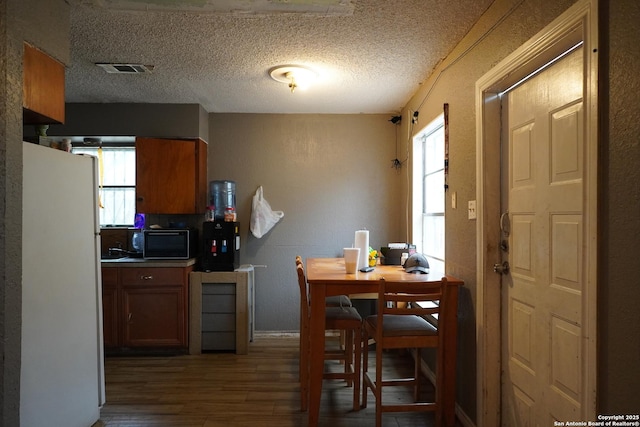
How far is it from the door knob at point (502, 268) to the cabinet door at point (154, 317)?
109 inches

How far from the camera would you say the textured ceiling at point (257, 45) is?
212 cm

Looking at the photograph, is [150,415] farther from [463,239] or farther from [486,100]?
[486,100]

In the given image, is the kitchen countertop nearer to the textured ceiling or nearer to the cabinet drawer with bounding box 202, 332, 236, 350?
the cabinet drawer with bounding box 202, 332, 236, 350

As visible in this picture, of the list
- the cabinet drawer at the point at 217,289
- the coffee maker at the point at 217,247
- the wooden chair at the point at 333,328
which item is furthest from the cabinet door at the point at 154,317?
the wooden chair at the point at 333,328

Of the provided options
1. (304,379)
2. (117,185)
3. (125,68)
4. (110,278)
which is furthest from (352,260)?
(117,185)

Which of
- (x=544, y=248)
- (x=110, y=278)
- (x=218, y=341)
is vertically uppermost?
(x=544, y=248)

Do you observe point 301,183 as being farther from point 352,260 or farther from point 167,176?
point 352,260

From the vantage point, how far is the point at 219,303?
3678 mm

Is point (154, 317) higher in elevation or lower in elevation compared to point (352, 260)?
lower

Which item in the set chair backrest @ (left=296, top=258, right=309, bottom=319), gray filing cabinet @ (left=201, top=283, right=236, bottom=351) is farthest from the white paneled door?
gray filing cabinet @ (left=201, top=283, right=236, bottom=351)

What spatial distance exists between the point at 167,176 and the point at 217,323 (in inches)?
61.3

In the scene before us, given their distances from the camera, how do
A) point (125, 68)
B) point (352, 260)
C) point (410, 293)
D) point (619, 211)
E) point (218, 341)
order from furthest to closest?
point (218, 341), point (125, 68), point (352, 260), point (410, 293), point (619, 211)

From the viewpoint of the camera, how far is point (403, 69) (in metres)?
2.99

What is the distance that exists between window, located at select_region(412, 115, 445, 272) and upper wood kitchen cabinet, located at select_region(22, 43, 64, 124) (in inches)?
97.2
